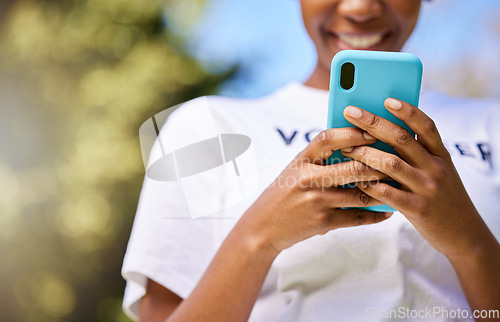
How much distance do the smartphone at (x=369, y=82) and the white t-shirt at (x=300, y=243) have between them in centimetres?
16

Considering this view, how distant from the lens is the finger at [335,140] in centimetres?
60

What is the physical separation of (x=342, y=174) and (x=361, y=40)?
42cm

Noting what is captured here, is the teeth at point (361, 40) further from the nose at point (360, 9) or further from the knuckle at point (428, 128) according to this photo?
the knuckle at point (428, 128)

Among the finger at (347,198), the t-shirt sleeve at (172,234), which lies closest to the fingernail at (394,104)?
the finger at (347,198)

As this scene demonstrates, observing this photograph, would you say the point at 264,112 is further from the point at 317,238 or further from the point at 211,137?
the point at 317,238

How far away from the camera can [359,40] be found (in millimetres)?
930

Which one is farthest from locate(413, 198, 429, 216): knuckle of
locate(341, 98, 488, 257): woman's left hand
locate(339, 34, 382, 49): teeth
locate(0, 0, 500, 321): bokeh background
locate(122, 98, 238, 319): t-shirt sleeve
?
locate(0, 0, 500, 321): bokeh background

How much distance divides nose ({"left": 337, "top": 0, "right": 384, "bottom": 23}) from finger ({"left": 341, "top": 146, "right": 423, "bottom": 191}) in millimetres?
377

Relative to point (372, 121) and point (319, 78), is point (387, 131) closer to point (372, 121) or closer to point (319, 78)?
point (372, 121)

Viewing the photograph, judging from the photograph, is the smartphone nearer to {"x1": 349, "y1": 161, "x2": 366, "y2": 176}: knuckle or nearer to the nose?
{"x1": 349, "y1": 161, "x2": 366, "y2": 176}: knuckle

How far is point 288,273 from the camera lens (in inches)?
30.3

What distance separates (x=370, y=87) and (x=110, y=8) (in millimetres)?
2252

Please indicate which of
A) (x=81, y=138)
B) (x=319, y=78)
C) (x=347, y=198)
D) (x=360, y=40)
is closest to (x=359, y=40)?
(x=360, y=40)

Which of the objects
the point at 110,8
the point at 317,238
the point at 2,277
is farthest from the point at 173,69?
the point at 317,238
